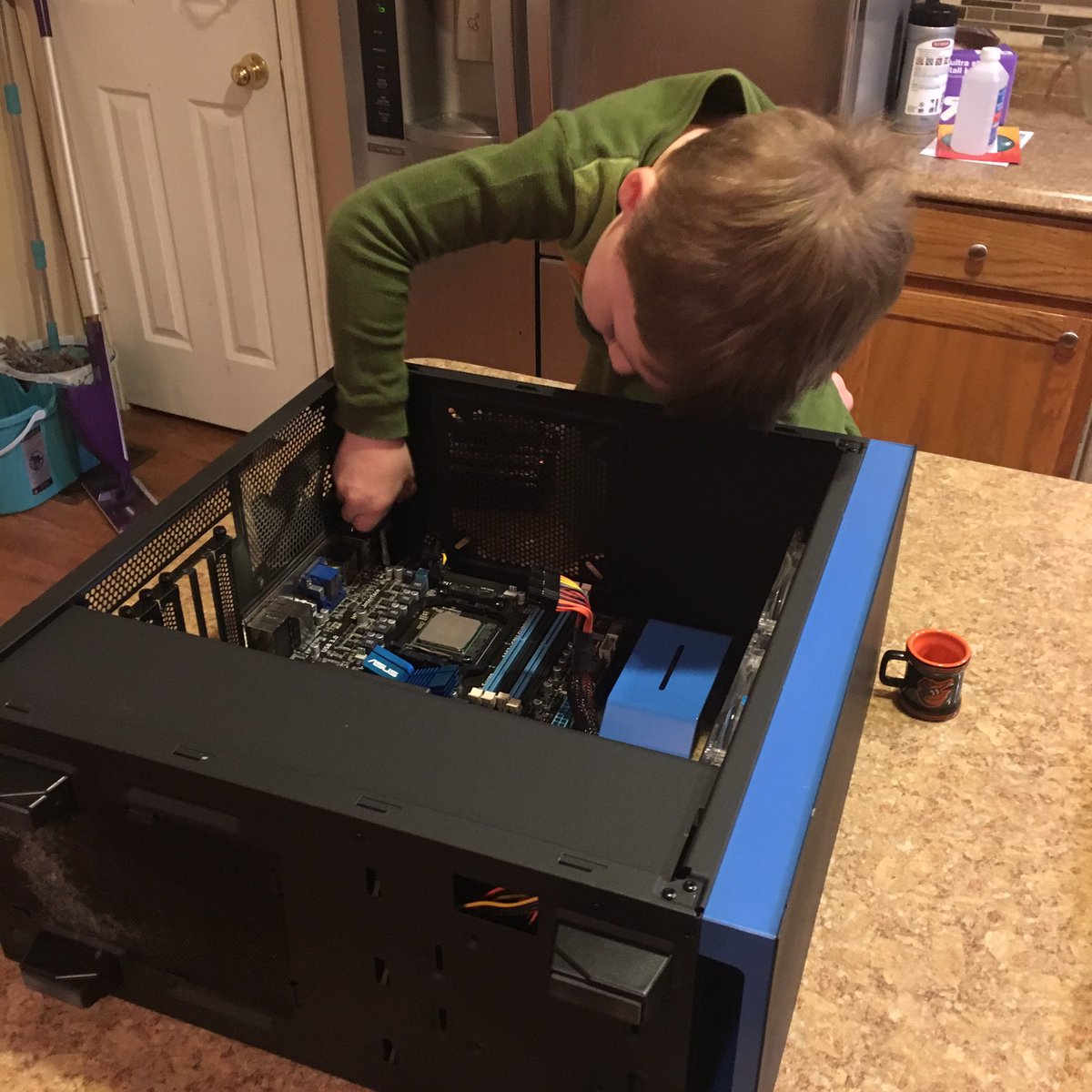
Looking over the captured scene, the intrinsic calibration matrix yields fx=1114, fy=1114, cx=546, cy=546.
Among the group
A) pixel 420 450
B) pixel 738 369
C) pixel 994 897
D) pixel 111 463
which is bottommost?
pixel 111 463

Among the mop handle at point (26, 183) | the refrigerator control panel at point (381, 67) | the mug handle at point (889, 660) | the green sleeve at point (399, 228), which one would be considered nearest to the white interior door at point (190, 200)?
the mop handle at point (26, 183)

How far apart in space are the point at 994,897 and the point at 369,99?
1.97 m

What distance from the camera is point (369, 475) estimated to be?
89 cm

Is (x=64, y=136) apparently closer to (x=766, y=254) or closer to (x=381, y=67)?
(x=381, y=67)

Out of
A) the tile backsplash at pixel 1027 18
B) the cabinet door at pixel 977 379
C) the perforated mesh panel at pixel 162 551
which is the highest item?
the tile backsplash at pixel 1027 18

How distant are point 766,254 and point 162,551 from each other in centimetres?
41

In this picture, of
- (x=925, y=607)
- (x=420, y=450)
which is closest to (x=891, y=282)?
(x=925, y=607)

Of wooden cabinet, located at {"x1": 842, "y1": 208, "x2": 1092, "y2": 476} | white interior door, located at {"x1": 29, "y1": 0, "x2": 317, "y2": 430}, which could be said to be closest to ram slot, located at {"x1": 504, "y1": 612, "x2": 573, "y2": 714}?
wooden cabinet, located at {"x1": 842, "y1": 208, "x2": 1092, "y2": 476}

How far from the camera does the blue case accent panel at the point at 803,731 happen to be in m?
0.44

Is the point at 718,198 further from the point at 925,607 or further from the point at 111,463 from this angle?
the point at 111,463

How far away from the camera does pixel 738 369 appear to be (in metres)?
0.72

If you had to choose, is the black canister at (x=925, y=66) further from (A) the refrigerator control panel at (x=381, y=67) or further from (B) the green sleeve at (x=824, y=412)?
(B) the green sleeve at (x=824, y=412)

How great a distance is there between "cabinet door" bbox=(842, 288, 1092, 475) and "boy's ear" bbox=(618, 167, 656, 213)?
1320mm

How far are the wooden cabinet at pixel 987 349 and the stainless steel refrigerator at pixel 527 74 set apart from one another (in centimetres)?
32
